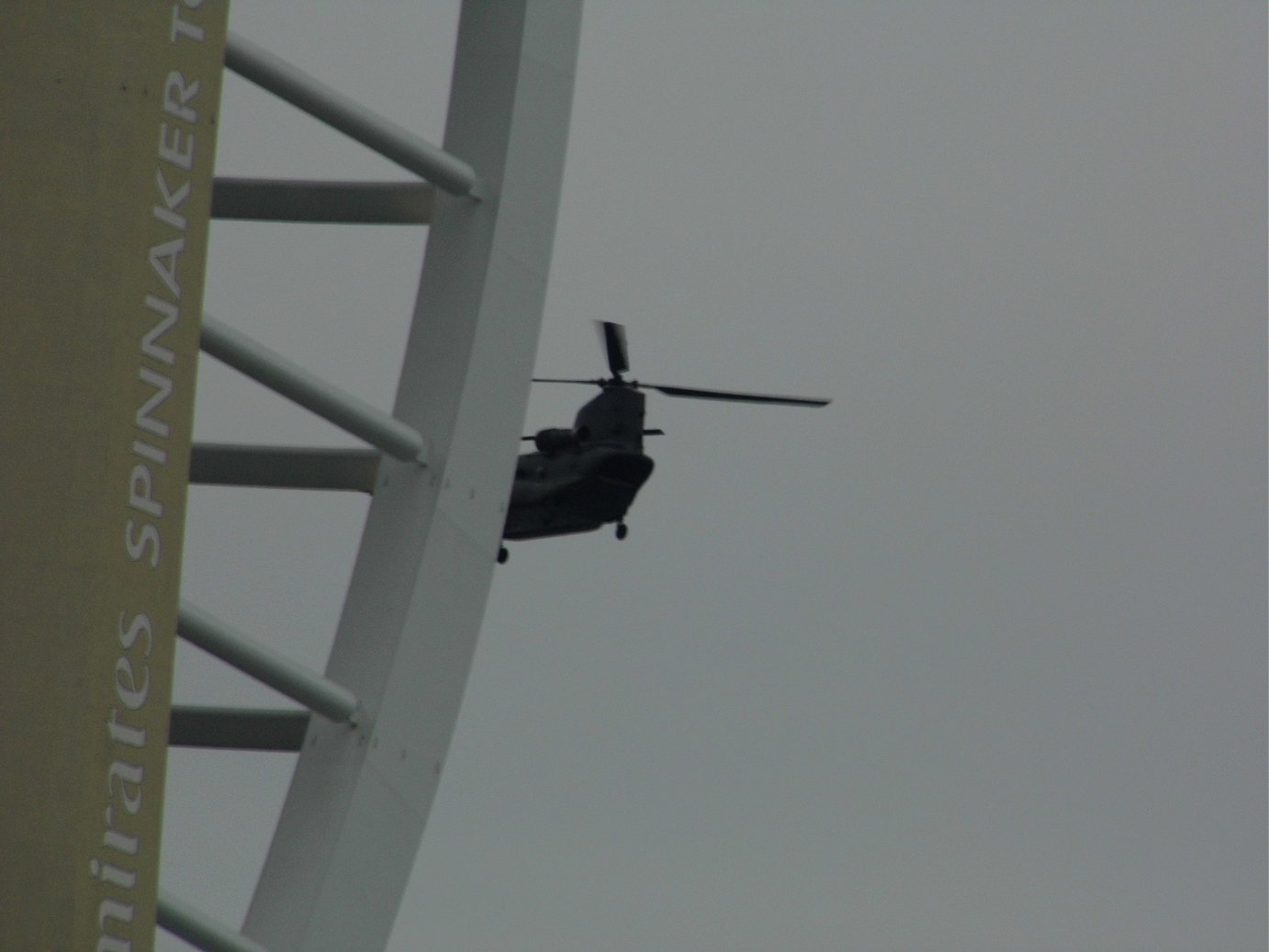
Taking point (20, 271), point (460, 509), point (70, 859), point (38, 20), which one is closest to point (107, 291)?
point (20, 271)

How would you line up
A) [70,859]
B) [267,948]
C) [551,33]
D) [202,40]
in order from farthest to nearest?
[551,33] < [267,948] < [202,40] < [70,859]

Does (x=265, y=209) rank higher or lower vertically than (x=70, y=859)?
higher

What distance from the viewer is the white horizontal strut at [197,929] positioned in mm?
12062

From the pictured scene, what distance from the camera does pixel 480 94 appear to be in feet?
45.6

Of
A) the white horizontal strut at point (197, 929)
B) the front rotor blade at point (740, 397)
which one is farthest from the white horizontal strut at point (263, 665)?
the front rotor blade at point (740, 397)

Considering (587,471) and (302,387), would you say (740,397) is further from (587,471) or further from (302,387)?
(302,387)

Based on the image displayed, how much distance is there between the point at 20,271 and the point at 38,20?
96 centimetres

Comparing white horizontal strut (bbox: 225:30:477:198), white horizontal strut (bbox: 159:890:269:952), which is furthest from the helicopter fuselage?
white horizontal strut (bbox: 159:890:269:952)

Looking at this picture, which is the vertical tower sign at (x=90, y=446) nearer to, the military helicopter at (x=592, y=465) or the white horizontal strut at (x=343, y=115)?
the white horizontal strut at (x=343, y=115)

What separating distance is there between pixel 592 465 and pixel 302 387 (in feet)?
57.0

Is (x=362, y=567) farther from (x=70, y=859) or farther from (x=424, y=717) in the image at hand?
(x=70, y=859)

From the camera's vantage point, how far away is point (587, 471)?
30.2 meters

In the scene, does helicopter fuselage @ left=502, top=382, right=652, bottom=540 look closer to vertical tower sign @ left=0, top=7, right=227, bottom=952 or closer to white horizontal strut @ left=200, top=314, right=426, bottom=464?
white horizontal strut @ left=200, top=314, right=426, bottom=464

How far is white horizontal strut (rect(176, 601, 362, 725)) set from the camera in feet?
40.6
